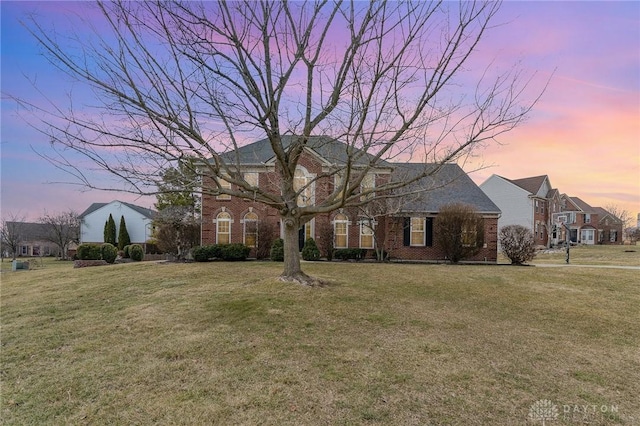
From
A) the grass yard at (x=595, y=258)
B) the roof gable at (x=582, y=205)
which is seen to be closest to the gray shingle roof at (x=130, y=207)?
the grass yard at (x=595, y=258)

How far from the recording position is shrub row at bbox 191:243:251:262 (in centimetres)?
1661

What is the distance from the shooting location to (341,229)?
19766 millimetres

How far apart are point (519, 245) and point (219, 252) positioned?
14.6 meters

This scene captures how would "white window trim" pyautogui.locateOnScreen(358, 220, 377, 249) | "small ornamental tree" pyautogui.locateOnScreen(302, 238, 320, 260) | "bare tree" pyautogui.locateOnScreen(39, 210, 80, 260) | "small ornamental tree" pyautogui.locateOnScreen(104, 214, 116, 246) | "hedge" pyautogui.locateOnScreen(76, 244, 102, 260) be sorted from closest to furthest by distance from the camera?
"small ornamental tree" pyautogui.locateOnScreen(302, 238, 320, 260) → "white window trim" pyautogui.locateOnScreen(358, 220, 377, 249) → "hedge" pyautogui.locateOnScreen(76, 244, 102, 260) → "bare tree" pyautogui.locateOnScreen(39, 210, 80, 260) → "small ornamental tree" pyautogui.locateOnScreen(104, 214, 116, 246)

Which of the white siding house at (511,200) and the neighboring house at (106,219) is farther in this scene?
the neighboring house at (106,219)

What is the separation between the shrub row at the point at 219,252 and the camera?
16609 millimetres

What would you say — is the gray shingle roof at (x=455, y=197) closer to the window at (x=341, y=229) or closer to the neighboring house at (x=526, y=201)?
the window at (x=341, y=229)

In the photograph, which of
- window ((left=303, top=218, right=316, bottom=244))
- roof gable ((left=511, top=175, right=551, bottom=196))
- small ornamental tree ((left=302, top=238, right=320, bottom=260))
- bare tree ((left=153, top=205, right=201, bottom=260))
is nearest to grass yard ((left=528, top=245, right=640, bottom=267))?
roof gable ((left=511, top=175, right=551, bottom=196))

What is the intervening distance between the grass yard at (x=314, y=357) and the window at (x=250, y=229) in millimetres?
9710

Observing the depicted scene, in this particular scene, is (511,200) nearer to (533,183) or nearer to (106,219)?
→ (533,183)

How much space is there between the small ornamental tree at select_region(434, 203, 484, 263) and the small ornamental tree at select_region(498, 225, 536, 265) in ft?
3.95

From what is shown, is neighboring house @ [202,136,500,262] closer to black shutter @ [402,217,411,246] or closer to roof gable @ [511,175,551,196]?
black shutter @ [402,217,411,246]

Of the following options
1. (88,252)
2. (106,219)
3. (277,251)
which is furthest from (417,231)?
(106,219)

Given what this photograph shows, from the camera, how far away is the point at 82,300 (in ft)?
27.0
